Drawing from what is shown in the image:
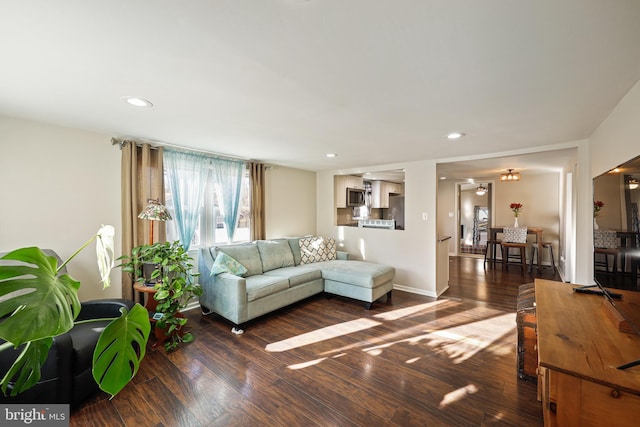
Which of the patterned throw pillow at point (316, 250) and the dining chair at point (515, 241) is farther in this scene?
the dining chair at point (515, 241)

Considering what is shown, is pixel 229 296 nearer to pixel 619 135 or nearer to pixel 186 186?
pixel 186 186

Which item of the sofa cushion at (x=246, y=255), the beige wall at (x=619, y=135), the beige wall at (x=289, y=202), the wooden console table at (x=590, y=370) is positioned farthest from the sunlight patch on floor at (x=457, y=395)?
the beige wall at (x=289, y=202)

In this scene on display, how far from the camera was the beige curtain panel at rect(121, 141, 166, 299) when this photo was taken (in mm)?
2975

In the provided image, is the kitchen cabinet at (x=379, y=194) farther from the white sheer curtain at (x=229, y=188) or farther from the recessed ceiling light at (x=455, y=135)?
the recessed ceiling light at (x=455, y=135)

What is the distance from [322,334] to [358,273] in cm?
108

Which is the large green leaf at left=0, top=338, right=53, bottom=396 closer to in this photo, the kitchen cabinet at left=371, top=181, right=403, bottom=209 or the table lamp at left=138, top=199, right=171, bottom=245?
the table lamp at left=138, top=199, right=171, bottom=245

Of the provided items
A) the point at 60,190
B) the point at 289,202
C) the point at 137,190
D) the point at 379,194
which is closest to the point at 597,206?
the point at 289,202

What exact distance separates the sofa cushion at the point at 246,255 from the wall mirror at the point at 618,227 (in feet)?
11.1

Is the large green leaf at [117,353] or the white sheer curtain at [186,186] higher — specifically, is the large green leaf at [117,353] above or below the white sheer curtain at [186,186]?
below

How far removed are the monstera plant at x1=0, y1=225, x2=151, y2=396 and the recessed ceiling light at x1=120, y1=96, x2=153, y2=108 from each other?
4.48ft

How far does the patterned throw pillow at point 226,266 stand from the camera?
10.3ft

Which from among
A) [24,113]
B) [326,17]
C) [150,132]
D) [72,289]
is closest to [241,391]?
[72,289]

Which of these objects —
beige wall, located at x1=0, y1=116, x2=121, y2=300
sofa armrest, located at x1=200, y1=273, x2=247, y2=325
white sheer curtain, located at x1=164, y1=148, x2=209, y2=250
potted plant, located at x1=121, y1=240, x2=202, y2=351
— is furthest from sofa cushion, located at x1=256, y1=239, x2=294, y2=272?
beige wall, located at x1=0, y1=116, x2=121, y2=300

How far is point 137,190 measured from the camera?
3078 millimetres
